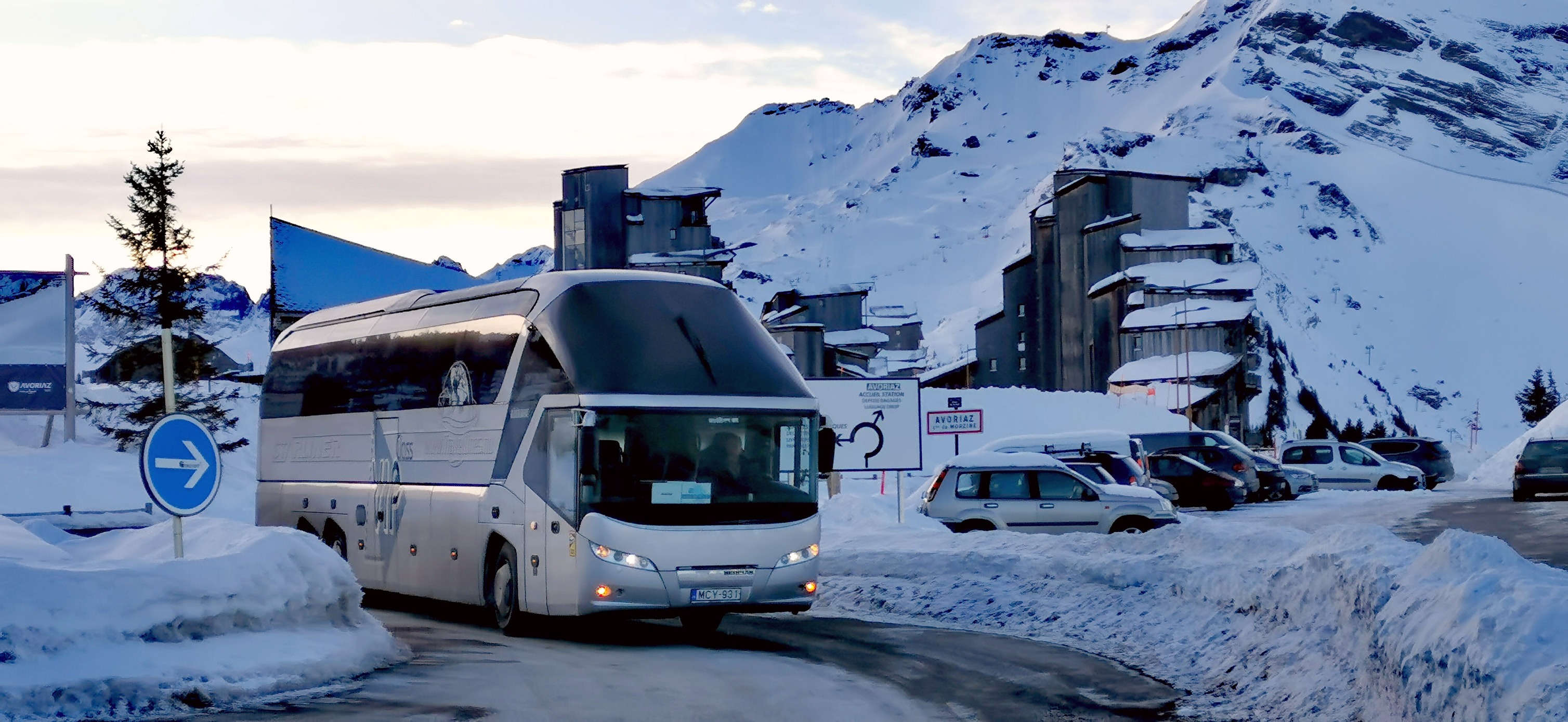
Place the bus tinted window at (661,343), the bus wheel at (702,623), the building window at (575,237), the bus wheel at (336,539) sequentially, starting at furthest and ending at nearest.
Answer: the building window at (575,237) < the bus wheel at (336,539) < the bus wheel at (702,623) < the bus tinted window at (661,343)

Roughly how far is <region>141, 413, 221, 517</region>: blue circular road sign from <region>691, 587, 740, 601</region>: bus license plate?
4.55 meters

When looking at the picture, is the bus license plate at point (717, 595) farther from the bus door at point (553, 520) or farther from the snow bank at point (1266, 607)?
the snow bank at point (1266, 607)

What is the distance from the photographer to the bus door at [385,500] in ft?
61.0

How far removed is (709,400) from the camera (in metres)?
15.5

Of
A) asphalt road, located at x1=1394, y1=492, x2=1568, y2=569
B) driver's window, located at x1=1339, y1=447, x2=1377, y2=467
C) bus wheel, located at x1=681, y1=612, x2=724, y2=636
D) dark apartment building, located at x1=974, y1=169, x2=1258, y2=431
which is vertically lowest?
bus wheel, located at x1=681, y1=612, x2=724, y2=636

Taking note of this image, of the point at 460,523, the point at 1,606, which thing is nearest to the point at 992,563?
the point at 460,523

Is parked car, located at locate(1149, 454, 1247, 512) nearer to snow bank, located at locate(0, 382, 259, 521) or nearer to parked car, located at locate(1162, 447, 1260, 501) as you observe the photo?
parked car, located at locate(1162, 447, 1260, 501)

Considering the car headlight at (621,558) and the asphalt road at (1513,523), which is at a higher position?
the car headlight at (621,558)

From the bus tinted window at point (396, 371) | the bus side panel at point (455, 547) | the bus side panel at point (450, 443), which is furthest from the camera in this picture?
the bus tinted window at point (396, 371)

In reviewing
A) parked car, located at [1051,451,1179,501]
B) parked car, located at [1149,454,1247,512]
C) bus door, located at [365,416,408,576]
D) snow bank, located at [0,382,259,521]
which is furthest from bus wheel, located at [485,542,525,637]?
parked car, located at [1149,454,1247,512]

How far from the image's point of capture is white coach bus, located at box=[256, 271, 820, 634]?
1497cm

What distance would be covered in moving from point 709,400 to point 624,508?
1.35 meters

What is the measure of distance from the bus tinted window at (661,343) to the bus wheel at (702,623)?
2.34 metres

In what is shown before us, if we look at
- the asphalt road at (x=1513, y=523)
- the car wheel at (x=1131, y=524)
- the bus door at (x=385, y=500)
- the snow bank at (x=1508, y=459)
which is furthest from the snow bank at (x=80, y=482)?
the snow bank at (x=1508, y=459)
